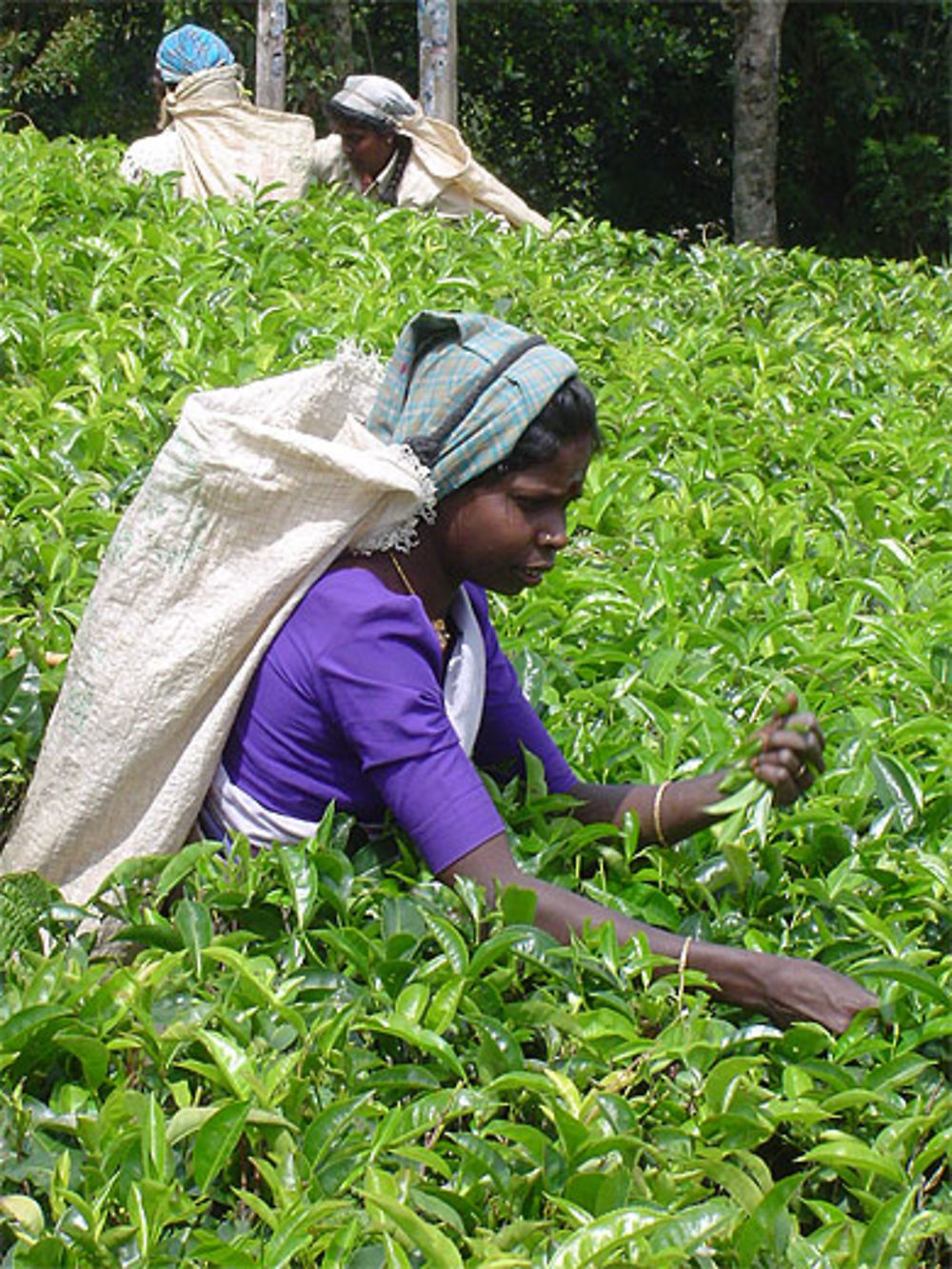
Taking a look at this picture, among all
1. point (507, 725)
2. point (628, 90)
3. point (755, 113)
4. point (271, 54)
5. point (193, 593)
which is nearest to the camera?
point (193, 593)

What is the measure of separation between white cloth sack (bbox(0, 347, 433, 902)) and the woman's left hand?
0.55 meters

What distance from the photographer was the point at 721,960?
219 centimetres

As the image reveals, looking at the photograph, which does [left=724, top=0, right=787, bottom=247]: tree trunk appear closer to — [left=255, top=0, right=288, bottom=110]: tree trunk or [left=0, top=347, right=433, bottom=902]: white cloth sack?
[left=255, top=0, right=288, bottom=110]: tree trunk

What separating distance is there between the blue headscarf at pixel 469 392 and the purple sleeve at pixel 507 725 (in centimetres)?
27

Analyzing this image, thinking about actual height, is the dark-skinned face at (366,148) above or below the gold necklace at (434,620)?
above

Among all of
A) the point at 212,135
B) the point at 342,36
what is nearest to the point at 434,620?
the point at 212,135

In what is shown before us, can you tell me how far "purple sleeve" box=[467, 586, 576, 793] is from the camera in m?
2.62

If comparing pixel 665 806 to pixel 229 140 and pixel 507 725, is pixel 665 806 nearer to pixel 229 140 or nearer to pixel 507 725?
pixel 507 725

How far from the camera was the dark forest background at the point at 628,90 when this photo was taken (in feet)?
43.1

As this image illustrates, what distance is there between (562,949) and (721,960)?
0.20m

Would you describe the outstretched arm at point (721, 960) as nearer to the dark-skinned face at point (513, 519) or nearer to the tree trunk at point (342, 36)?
the dark-skinned face at point (513, 519)

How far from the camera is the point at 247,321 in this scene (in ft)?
14.1

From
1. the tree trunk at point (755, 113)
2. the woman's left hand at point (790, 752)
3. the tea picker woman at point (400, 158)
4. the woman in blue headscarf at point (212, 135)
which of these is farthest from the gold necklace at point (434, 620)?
the tree trunk at point (755, 113)

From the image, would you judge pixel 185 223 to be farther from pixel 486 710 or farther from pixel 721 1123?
pixel 721 1123
